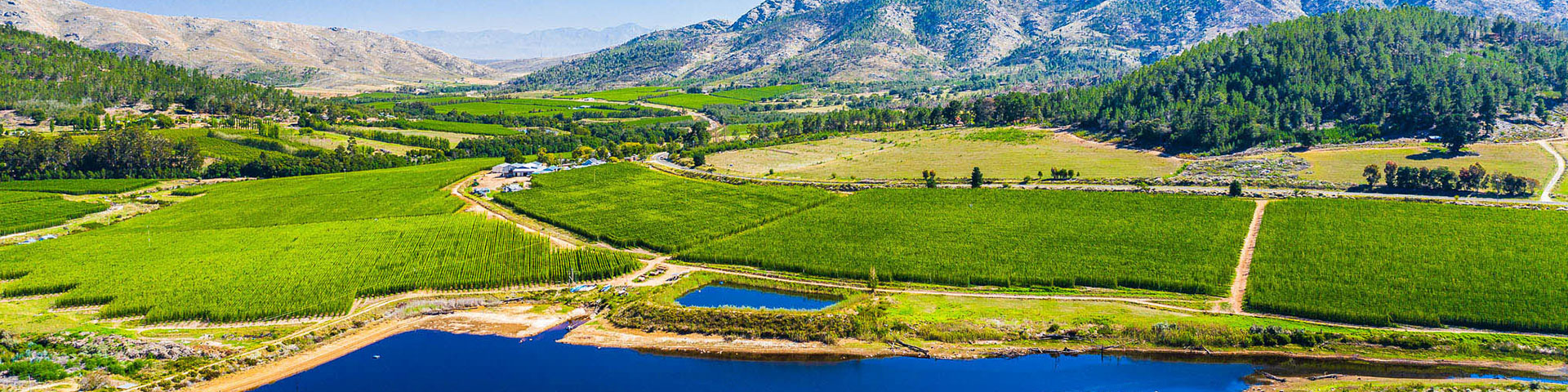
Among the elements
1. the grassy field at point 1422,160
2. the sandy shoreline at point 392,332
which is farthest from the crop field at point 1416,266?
the sandy shoreline at point 392,332

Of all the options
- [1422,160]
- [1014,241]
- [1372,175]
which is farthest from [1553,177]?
[1014,241]

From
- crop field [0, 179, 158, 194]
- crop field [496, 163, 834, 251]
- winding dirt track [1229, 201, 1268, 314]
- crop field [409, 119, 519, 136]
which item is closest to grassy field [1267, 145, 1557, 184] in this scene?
winding dirt track [1229, 201, 1268, 314]

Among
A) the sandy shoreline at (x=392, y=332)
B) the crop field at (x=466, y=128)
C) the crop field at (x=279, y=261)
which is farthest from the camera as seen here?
the crop field at (x=466, y=128)

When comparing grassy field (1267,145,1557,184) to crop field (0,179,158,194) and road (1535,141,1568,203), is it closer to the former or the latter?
road (1535,141,1568,203)

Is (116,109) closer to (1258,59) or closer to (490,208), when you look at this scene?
(490,208)

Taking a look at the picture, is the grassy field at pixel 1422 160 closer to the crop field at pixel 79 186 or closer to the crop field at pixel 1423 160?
the crop field at pixel 1423 160

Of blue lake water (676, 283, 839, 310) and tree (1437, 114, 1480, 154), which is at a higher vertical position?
tree (1437, 114, 1480, 154)

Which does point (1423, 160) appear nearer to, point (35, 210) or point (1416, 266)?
point (1416, 266)
